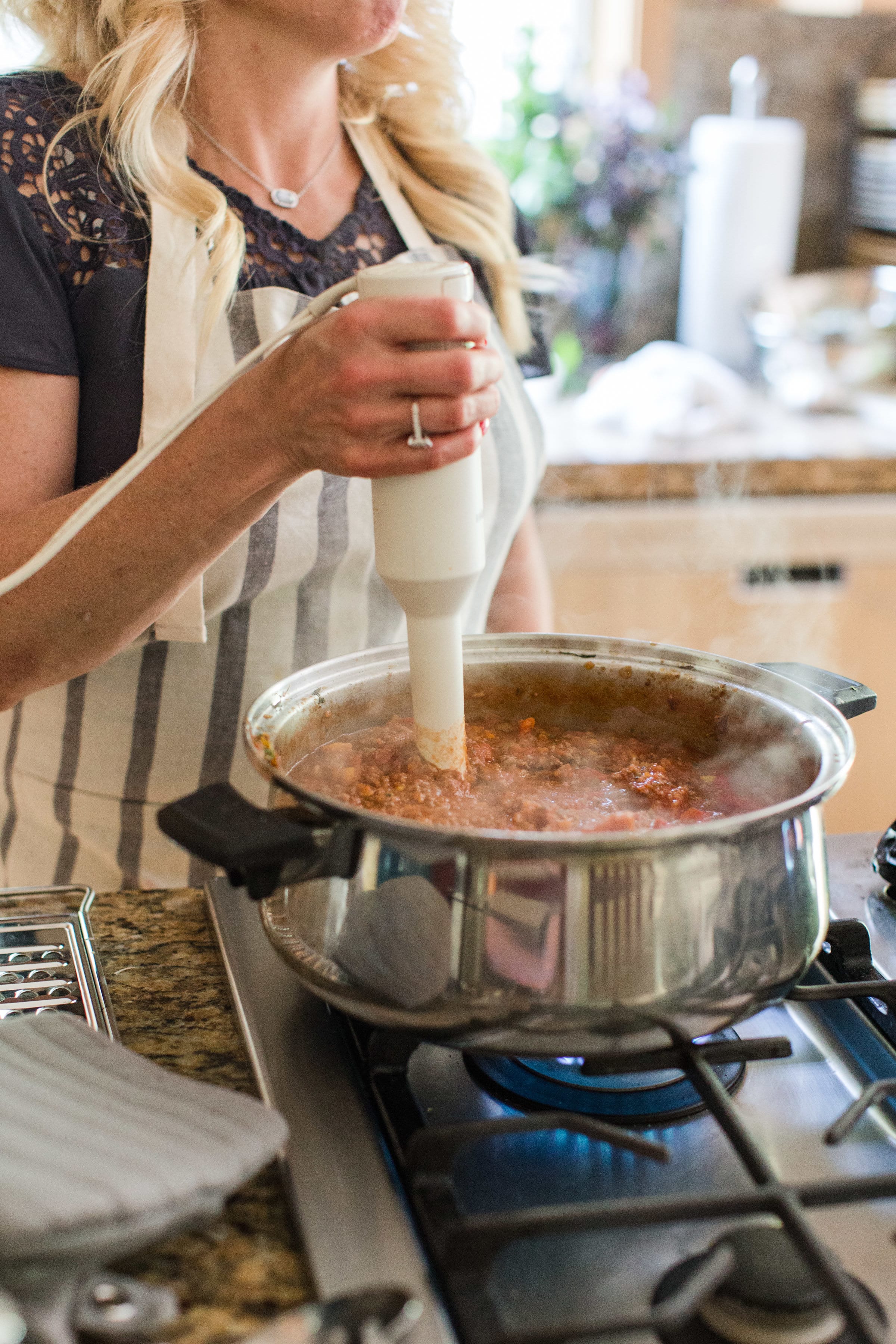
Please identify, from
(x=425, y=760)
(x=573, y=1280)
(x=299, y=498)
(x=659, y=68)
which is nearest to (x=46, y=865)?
(x=299, y=498)

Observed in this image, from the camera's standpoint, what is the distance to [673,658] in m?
0.79

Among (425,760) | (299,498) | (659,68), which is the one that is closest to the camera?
(425,760)

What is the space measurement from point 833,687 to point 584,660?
0.17 metres

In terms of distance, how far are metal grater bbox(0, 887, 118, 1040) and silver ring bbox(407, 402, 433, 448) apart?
35cm

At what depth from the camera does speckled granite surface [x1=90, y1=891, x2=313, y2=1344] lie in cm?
48

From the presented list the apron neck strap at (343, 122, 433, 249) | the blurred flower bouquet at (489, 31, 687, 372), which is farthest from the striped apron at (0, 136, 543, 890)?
the blurred flower bouquet at (489, 31, 687, 372)

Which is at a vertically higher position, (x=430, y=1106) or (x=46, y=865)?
(x=430, y=1106)

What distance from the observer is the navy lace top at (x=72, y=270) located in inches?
34.7

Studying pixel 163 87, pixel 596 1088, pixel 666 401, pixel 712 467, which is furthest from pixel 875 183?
A: pixel 596 1088

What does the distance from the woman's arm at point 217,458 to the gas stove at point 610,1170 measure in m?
0.26

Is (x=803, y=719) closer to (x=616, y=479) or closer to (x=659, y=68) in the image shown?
(x=616, y=479)

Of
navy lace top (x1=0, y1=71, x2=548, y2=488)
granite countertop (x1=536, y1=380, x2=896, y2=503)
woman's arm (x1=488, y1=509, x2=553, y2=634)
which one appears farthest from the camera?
granite countertop (x1=536, y1=380, x2=896, y2=503)

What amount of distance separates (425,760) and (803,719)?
0.23 m

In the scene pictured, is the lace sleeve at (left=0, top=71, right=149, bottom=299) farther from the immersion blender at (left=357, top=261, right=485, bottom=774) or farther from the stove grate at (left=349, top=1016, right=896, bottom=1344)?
the stove grate at (left=349, top=1016, right=896, bottom=1344)
